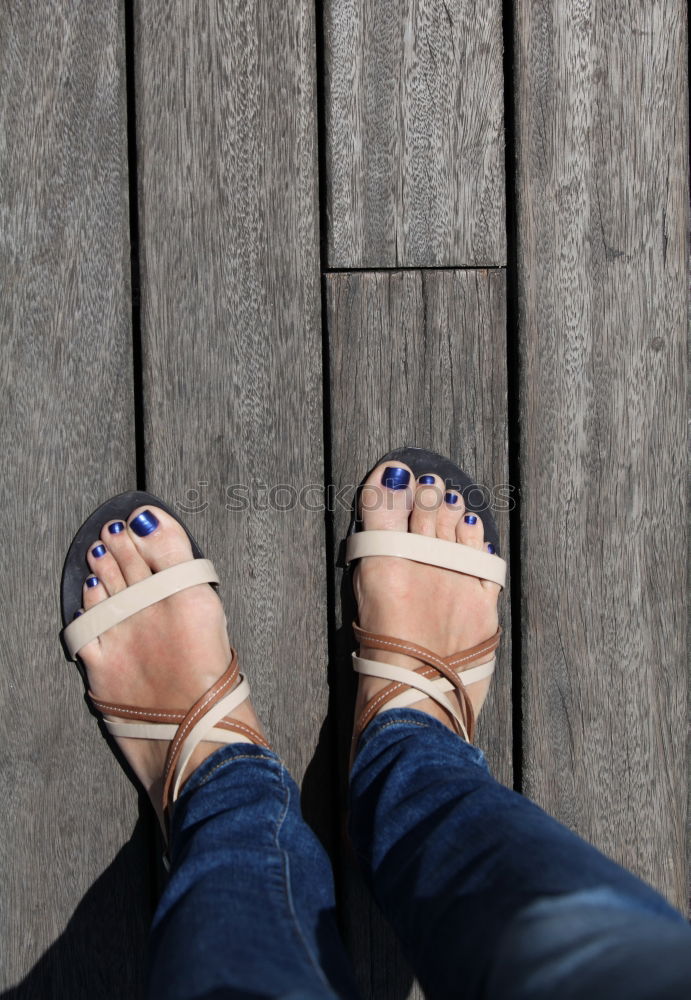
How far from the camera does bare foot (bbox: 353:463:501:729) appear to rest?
0.85 m

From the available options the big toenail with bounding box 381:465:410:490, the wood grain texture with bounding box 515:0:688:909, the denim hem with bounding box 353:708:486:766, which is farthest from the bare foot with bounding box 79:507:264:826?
the wood grain texture with bounding box 515:0:688:909

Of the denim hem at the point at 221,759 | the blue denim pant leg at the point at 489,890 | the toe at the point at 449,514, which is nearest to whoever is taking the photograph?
the blue denim pant leg at the point at 489,890

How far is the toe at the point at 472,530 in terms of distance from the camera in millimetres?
886

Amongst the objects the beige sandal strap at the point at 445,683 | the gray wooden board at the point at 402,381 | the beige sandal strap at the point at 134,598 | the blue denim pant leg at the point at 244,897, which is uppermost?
the gray wooden board at the point at 402,381

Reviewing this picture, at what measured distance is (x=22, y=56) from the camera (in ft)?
2.67

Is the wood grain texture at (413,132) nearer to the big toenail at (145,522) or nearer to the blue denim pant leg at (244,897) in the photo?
the big toenail at (145,522)

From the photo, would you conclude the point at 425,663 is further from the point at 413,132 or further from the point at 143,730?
the point at 413,132

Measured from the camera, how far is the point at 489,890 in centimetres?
53

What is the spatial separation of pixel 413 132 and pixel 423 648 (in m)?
0.62

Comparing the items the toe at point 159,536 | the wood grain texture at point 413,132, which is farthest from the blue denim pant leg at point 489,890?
the wood grain texture at point 413,132

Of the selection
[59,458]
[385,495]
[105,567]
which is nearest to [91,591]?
[105,567]

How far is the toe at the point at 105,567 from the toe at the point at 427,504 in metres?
0.37

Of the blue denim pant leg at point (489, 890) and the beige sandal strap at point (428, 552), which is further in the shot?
the beige sandal strap at point (428, 552)

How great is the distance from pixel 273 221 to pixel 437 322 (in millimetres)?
226
